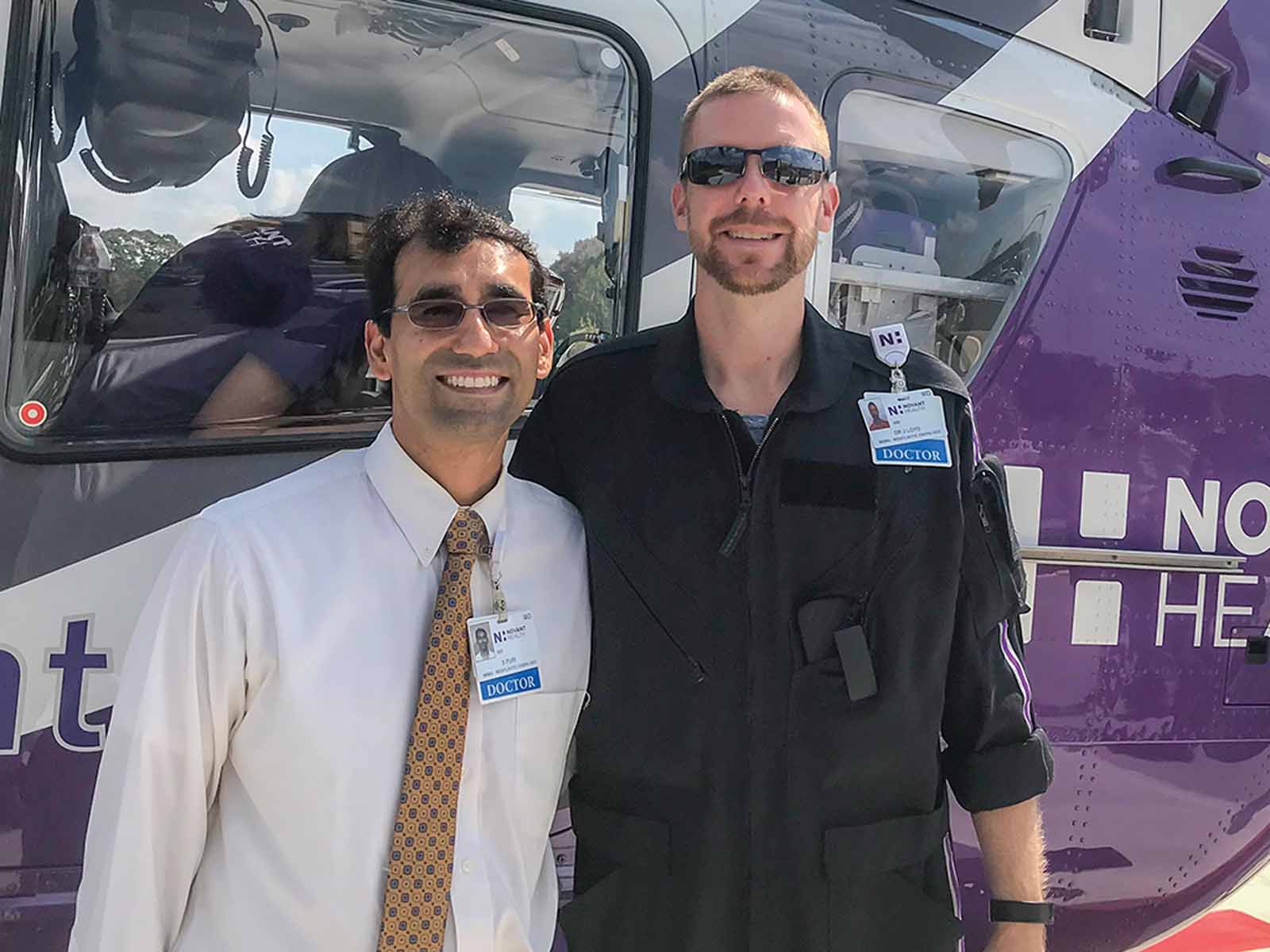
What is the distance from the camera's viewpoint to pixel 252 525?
1.48 meters

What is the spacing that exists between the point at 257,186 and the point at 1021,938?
1.80m

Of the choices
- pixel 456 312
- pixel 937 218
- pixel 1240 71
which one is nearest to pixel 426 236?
pixel 456 312

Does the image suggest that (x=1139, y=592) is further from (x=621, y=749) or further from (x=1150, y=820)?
(x=621, y=749)

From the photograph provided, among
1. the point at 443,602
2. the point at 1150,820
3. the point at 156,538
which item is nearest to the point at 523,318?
the point at 443,602

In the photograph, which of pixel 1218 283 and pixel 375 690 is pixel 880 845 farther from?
pixel 1218 283

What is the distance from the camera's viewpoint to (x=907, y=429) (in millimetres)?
1739

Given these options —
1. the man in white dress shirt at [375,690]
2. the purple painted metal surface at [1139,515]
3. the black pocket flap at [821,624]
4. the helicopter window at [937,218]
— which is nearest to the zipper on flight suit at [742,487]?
the black pocket flap at [821,624]

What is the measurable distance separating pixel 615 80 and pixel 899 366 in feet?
3.10

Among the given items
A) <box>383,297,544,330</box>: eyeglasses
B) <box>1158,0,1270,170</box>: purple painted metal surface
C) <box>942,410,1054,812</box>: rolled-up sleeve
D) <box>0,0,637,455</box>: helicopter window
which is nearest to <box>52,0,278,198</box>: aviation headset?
<box>0,0,637,455</box>: helicopter window

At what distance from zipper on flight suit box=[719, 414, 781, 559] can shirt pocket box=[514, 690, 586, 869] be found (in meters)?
0.32

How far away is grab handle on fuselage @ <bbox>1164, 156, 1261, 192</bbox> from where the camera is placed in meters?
2.80

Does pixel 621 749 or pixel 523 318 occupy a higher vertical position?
pixel 523 318

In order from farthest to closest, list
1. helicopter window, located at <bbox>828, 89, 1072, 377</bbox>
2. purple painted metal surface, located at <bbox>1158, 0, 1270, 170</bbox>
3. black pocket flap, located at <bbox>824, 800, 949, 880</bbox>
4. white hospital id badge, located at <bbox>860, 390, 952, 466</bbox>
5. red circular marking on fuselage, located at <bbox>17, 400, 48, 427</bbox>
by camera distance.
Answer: purple painted metal surface, located at <bbox>1158, 0, 1270, 170</bbox>
helicopter window, located at <bbox>828, 89, 1072, 377</bbox>
red circular marking on fuselage, located at <bbox>17, 400, 48, 427</bbox>
white hospital id badge, located at <bbox>860, 390, 952, 466</bbox>
black pocket flap, located at <bbox>824, 800, 949, 880</bbox>

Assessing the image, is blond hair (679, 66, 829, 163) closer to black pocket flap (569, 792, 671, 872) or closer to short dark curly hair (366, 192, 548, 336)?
short dark curly hair (366, 192, 548, 336)
